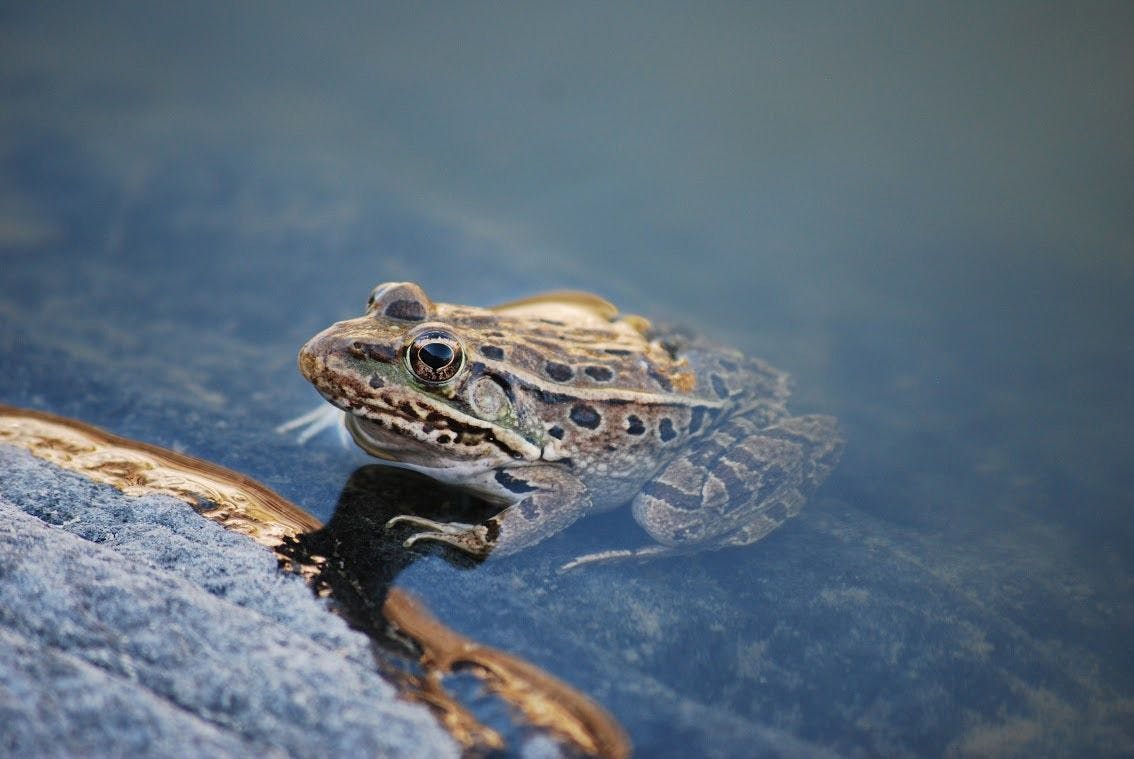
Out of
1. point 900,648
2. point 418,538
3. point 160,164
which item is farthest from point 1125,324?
point 160,164

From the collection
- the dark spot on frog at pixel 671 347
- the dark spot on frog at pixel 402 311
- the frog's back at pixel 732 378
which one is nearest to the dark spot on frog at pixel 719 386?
the frog's back at pixel 732 378

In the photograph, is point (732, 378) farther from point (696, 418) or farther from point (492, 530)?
point (492, 530)

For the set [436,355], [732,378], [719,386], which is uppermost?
[732,378]

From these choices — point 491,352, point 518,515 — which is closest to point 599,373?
point 491,352

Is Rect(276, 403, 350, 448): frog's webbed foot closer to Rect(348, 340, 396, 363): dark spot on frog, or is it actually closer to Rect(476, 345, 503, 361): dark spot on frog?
Rect(348, 340, 396, 363): dark spot on frog

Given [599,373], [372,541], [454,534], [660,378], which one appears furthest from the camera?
[660,378]

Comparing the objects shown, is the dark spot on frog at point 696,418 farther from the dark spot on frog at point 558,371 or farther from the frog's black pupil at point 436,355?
the frog's black pupil at point 436,355
